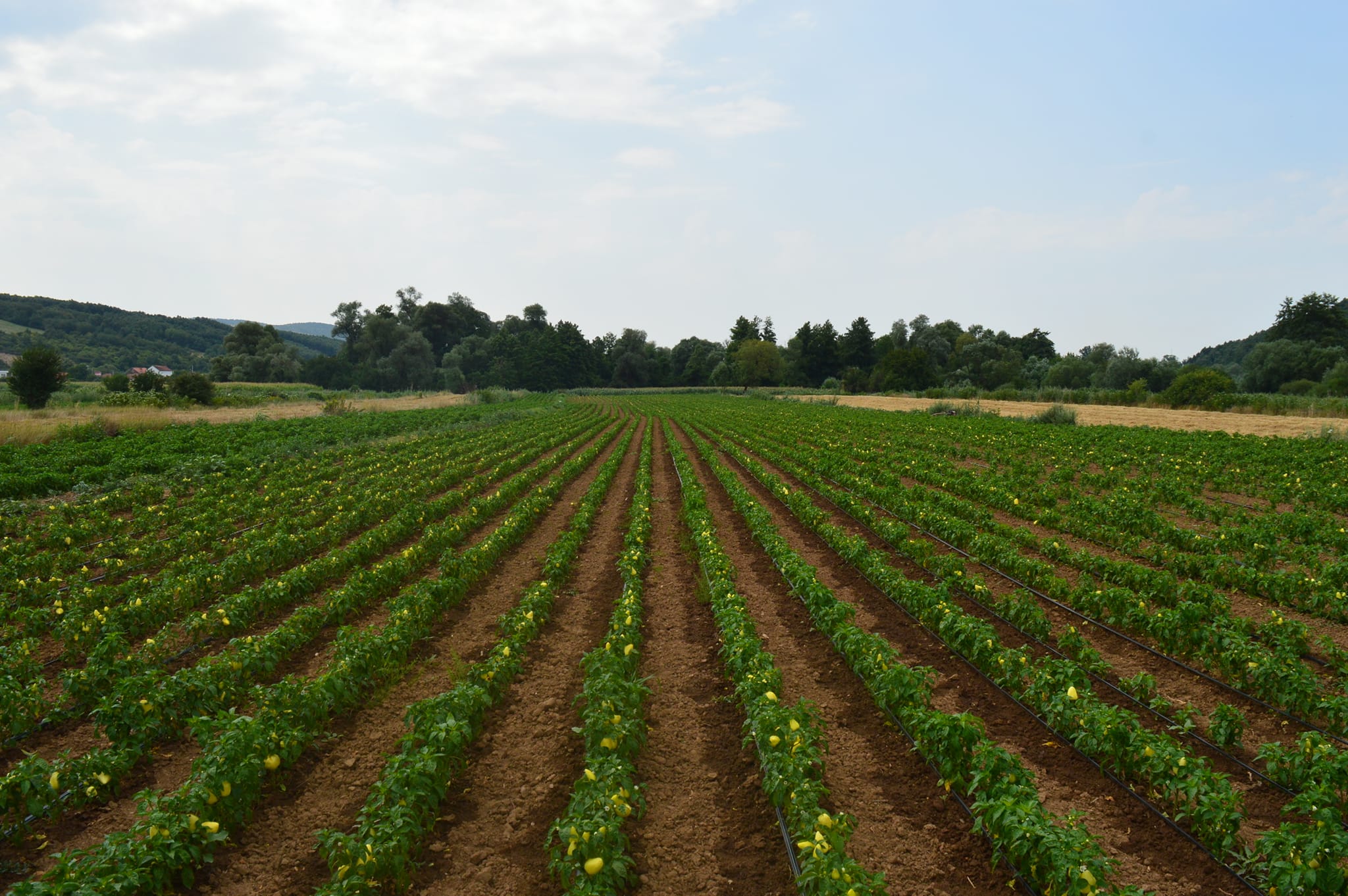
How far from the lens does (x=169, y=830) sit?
4.25m

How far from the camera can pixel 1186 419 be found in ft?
116

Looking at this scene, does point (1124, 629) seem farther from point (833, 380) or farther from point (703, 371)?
point (703, 371)

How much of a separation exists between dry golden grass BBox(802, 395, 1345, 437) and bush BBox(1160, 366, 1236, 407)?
7.67 ft

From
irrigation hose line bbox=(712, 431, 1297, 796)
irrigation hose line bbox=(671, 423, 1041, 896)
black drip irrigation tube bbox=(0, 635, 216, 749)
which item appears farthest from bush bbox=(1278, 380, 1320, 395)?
black drip irrigation tube bbox=(0, 635, 216, 749)

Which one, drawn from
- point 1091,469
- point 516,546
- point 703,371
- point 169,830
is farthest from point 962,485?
point 703,371

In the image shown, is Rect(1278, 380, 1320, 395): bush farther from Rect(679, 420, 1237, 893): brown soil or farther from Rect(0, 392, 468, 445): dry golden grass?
Rect(0, 392, 468, 445): dry golden grass

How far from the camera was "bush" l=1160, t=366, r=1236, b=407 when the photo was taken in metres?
43.5

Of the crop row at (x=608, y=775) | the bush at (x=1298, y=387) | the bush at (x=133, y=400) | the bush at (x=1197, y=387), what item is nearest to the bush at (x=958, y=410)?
the bush at (x=1197, y=387)

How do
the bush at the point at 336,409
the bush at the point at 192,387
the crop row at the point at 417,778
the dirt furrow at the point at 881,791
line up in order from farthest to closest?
the bush at the point at 192,387 → the bush at the point at 336,409 → the dirt furrow at the point at 881,791 → the crop row at the point at 417,778

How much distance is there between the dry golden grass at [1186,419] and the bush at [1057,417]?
0.71 meters

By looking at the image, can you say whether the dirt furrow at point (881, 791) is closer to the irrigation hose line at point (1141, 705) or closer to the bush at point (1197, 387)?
the irrigation hose line at point (1141, 705)

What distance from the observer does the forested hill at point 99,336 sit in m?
104

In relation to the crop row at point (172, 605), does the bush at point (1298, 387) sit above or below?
above

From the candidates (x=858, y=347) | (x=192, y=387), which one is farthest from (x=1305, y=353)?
(x=192, y=387)
